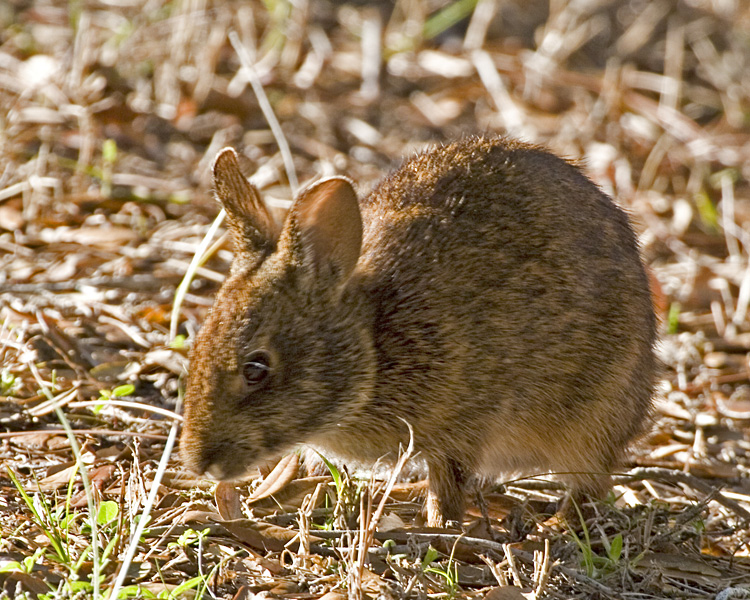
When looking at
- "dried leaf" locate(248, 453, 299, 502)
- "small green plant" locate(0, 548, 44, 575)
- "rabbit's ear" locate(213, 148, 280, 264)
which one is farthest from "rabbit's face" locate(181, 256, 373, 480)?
"small green plant" locate(0, 548, 44, 575)

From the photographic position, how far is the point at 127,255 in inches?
229

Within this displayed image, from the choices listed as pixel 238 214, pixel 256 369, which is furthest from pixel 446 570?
pixel 238 214

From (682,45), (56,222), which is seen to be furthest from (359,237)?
(682,45)

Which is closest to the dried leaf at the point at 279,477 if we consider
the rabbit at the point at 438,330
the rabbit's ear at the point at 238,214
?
the rabbit at the point at 438,330

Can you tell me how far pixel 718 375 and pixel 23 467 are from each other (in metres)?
3.81

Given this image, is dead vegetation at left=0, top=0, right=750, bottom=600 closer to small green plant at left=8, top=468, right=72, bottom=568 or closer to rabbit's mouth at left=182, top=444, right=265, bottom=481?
small green plant at left=8, top=468, right=72, bottom=568

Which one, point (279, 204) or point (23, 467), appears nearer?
point (23, 467)

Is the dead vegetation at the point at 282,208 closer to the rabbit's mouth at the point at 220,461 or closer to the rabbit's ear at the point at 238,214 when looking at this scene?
the rabbit's mouth at the point at 220,461

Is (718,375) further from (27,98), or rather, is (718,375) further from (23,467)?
(27,98)

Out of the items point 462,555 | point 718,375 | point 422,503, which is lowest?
point 718,375

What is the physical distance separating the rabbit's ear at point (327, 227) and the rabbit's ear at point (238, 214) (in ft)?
0.57

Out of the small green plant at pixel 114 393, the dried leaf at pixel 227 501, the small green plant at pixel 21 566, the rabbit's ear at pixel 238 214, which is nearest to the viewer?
the small green plant at pixel 21 566

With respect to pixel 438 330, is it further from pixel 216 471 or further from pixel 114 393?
pixel 114 393

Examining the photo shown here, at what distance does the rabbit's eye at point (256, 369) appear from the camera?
3842 millimetres
